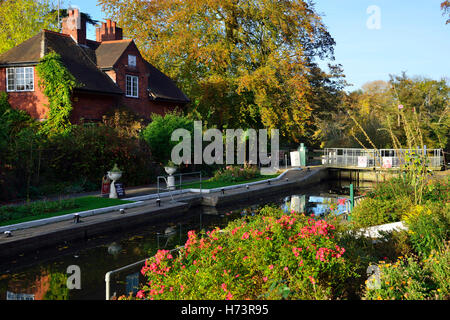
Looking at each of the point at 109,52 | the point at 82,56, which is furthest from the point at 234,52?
the point at 82,56

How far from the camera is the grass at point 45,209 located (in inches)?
501

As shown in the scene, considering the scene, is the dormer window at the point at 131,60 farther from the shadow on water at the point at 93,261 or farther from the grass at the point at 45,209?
the shadow on water at the point at 93,261

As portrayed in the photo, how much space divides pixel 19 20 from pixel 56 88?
1857 cm

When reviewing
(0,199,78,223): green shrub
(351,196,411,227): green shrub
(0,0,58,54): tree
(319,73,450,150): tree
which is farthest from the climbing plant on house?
(319,73,450,150): tree

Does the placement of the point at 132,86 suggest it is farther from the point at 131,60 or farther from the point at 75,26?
the point at 75,26

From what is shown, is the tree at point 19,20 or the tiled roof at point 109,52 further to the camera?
the tree at point 19,20

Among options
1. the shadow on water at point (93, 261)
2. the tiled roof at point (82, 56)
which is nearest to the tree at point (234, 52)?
the tiled roof at point (82, 56)

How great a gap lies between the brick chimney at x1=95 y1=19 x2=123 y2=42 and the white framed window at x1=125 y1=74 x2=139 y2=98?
6.14 m

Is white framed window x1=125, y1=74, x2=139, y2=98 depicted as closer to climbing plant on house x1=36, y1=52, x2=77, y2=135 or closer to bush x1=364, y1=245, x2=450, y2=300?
climbing plant on house x1=36, y1=52, x2=77, y2=135

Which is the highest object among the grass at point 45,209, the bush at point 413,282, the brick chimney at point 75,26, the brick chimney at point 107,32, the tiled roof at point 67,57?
the brick chimney at point 107,32

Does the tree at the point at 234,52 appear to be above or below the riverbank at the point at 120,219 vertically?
above

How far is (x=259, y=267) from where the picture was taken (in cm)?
587

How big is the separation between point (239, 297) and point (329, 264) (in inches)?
56.0
